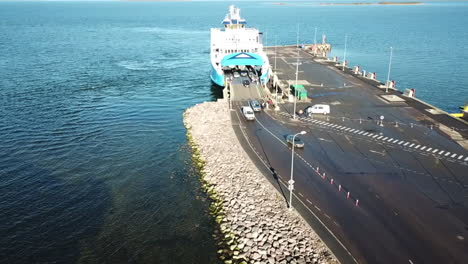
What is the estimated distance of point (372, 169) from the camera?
1750 inches

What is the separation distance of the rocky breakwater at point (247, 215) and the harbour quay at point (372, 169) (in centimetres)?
154

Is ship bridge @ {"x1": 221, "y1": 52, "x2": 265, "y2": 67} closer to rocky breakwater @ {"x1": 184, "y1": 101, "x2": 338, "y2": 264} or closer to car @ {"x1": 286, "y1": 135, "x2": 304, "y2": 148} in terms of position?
rocky breakwater @ {"x1": 184, "y1": 101, "x2": 338, "y2": 264}

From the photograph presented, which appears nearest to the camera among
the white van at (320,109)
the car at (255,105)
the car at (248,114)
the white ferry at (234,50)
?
the car at (248,114)

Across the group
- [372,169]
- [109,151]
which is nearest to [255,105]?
[109,151]

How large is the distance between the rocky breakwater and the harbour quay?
1537mm

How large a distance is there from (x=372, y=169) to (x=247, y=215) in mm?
17949

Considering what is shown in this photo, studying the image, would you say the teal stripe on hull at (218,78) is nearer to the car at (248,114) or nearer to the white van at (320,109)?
the car at (248,114)

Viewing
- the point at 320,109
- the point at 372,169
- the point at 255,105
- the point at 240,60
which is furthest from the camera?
the point at 240,60

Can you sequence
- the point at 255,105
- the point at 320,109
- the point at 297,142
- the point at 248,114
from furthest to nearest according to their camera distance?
1. the point at 255,105
2. the point at 320,109
3. the point at 248,114
4. the point at 297,142

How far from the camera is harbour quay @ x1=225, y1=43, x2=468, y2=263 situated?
31828 millimetres

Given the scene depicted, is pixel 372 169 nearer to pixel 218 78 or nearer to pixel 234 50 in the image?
pixel 218 78

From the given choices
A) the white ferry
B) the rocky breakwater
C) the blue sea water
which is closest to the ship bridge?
the white ferry

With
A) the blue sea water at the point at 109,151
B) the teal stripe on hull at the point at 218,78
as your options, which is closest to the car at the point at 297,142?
the blue sea water at the point at 109,151

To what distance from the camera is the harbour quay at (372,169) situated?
31828mm
